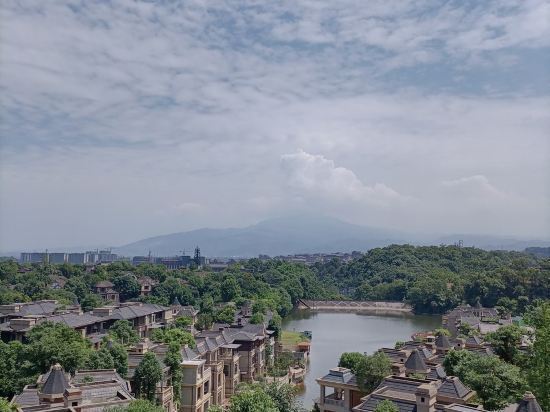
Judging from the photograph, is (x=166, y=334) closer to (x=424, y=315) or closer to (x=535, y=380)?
(x=535, y=380)

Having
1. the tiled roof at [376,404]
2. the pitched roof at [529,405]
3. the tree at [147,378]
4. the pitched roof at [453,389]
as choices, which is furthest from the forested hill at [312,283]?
the pitched roof at [529,405]

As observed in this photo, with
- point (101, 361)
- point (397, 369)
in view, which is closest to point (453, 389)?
point (397, 369)

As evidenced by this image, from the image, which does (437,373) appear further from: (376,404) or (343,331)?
(343,331)

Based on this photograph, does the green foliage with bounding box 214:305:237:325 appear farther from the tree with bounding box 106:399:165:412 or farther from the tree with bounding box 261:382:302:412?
the tree with bounding box 106:399:165:412

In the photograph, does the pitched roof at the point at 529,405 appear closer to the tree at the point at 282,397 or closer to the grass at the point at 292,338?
the tree at the point at 282,397

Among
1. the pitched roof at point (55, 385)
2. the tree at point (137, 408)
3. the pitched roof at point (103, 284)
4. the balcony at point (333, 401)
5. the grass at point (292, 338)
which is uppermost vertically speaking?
the pitched roof at point (103, 284)

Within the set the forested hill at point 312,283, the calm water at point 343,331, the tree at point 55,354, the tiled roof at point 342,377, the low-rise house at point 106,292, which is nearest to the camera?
the tiled roof at point 342,377

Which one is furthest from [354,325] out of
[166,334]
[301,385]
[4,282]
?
[4,282]
